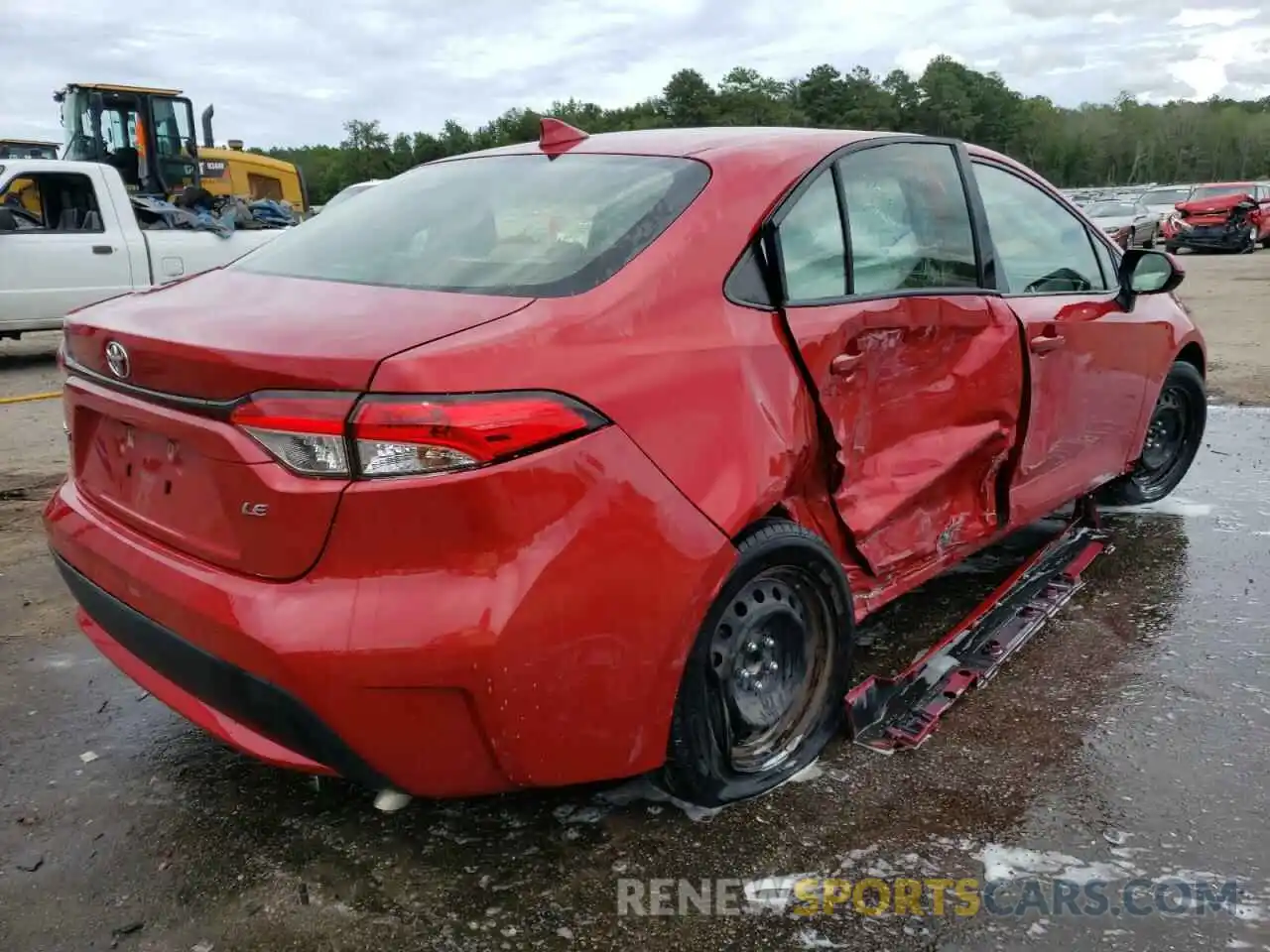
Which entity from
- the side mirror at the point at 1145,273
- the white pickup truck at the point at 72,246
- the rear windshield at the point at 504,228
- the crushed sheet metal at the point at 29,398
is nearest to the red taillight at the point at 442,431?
the rear windshield at the point at 504,228

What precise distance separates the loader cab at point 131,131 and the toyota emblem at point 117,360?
46.1 feet

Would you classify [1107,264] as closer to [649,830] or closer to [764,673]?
[764,673]

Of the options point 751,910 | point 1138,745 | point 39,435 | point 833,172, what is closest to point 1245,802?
point 1138,745

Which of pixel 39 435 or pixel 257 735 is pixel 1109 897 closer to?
pixel 257 735

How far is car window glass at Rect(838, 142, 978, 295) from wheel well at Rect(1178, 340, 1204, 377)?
193 cm

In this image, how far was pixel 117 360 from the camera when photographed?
222 centimetres

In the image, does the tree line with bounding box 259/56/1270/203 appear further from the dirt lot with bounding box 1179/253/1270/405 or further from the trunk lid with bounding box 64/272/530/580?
the trunk lid with bounding box 64/272/530/580

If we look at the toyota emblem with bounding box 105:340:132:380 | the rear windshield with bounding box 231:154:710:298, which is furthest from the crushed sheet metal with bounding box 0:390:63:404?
the toyota emblem with bounding box 105:340:132:380

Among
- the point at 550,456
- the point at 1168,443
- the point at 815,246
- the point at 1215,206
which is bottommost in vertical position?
the point at 1168,443

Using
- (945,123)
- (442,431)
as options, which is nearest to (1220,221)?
(442,431)

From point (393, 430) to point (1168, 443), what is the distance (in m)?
4.19

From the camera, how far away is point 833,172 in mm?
2777

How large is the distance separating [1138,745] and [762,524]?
1.27 m

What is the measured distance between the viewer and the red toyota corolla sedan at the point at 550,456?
1.89 m
